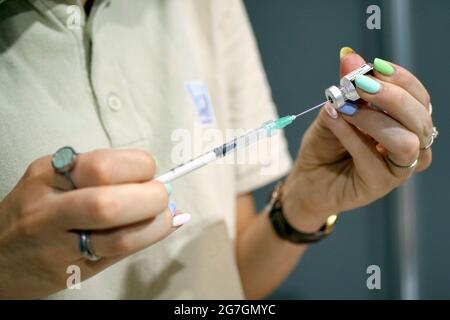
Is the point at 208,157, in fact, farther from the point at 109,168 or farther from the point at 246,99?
the point at 246,99

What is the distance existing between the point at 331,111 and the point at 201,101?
0.73 feet

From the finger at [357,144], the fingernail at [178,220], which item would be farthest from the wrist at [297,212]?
the fingernail at [178,220]

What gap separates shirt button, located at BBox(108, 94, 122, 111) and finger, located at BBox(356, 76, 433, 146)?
27 centimetres

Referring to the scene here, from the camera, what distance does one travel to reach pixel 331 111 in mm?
435

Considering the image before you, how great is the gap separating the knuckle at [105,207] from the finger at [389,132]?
243 millimetres

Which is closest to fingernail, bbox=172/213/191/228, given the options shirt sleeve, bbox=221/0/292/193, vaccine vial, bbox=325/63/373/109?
vaccine vial, bbox=325/63/373/109

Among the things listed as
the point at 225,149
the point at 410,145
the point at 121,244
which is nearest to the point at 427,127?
the point at 410,145

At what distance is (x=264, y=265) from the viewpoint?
2.28ft

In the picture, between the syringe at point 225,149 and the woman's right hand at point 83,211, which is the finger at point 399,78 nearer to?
the syringe at point 225,149

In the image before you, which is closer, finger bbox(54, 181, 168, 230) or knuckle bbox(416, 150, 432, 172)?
finger bbox(54, 181, 168, 230)

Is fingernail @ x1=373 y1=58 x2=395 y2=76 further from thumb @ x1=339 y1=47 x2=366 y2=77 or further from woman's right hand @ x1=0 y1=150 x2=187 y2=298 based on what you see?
woman's right hand @ x1=0 y1=150 x2=187 y2=298

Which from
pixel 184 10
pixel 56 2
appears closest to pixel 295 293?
pixel 184 10

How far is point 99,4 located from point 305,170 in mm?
322

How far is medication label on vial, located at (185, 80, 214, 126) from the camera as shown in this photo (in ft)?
1.95
